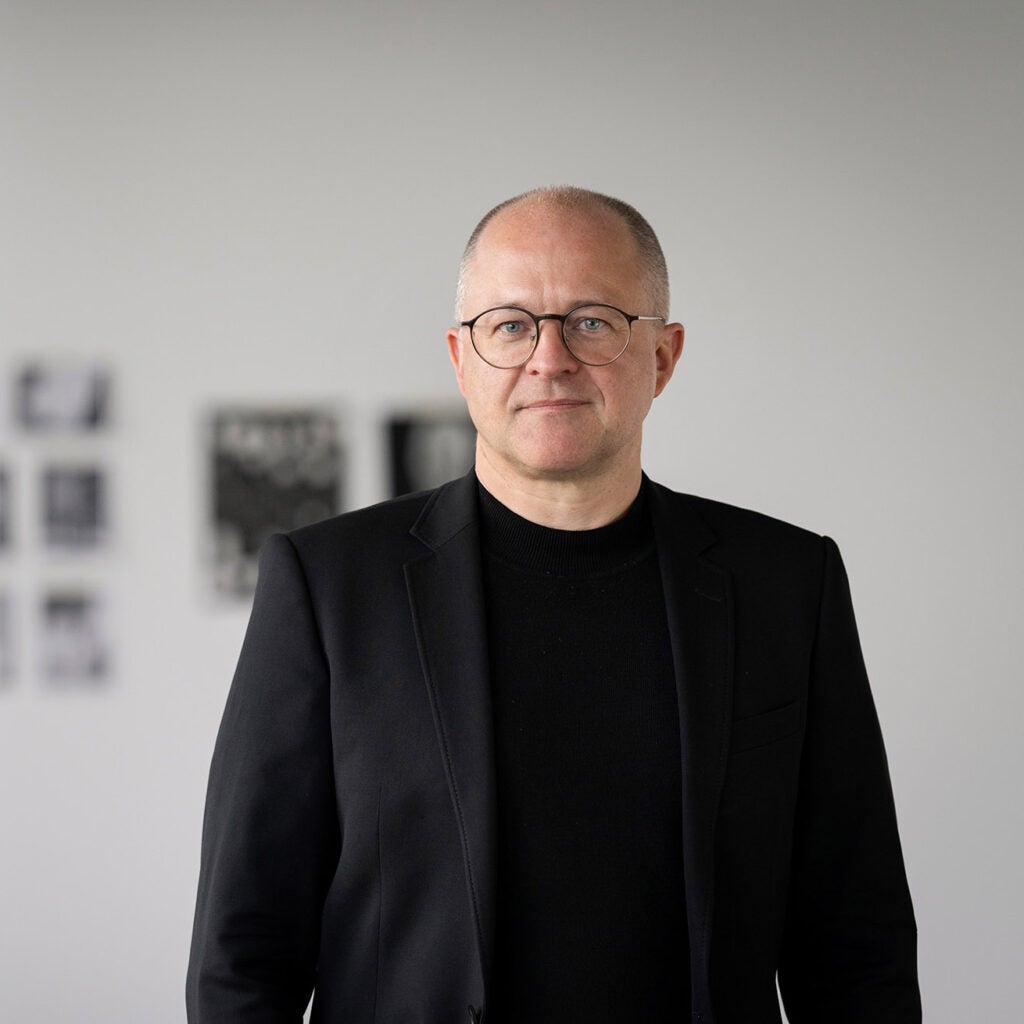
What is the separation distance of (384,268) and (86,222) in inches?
30.2

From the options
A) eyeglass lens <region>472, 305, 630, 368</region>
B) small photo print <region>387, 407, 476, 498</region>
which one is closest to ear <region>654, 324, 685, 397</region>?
eyeglass lens <region>472, 305, 630, 368</region>

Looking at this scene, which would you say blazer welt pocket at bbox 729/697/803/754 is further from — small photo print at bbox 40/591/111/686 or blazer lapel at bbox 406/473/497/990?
small photo print at bbox 40/591/111/686

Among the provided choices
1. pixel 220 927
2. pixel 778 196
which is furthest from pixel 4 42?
pixel 220 927

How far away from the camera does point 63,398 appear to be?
3.12m

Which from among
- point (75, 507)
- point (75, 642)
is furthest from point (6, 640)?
point (75, 507)

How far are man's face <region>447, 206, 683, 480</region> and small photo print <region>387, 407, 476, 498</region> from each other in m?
1.69

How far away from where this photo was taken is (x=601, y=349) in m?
1.48

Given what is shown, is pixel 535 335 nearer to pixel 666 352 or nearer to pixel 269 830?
pixel 666 352

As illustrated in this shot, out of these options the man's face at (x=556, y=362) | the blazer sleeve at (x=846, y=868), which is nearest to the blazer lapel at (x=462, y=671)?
the man's face at (x=556, y=362)

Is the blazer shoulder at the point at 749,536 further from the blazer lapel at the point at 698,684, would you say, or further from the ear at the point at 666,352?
the ear at the point at 666,352

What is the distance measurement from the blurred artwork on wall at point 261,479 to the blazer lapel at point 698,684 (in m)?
1.74

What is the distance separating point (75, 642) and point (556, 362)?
2102mm

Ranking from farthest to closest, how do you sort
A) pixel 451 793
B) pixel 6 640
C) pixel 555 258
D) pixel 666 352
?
pixel 6 640, pixel 666 352, pixel 555 258, pixel 451 793

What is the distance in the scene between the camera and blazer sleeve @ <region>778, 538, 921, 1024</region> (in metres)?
1.51
